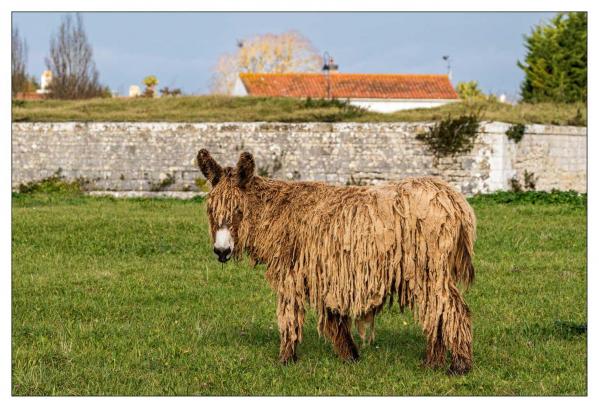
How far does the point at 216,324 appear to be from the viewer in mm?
9477

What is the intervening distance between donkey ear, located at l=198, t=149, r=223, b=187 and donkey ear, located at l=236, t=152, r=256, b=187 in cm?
18

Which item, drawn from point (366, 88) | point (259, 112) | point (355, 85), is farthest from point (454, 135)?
point (355, 85)

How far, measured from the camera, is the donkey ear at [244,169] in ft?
24.8

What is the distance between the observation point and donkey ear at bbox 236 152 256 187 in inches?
297

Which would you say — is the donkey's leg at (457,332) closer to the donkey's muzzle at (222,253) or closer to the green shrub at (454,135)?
the donkey's muzzle at (222,253)

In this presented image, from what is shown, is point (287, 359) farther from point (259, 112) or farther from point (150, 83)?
point (150, 83)

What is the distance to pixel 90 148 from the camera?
2755cm

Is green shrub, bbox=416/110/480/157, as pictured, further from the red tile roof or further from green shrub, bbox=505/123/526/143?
the red tile roof

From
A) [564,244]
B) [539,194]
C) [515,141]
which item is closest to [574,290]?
[564,244]

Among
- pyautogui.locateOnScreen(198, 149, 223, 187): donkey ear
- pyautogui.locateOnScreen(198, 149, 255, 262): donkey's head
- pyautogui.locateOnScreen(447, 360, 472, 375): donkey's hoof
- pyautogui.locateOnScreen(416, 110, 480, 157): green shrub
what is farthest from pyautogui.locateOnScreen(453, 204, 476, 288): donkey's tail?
pyautogui.locateOnScreen(416, 110, 480, 157): green shrub

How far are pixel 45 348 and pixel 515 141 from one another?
20.2 meters

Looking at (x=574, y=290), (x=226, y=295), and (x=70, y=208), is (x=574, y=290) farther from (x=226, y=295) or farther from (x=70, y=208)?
(x=70, y=208)

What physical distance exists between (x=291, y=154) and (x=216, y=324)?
17.5m

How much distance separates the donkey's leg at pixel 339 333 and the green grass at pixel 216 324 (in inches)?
6.0
